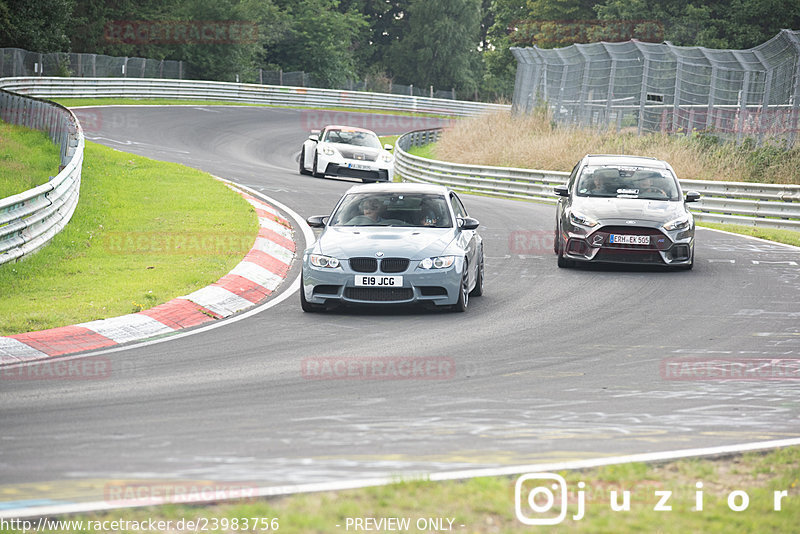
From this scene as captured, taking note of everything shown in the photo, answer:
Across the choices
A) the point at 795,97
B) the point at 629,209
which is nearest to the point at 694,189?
the point at 795,97

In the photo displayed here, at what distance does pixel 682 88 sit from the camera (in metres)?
30.3

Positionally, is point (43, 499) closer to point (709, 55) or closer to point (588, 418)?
point (588, 418)

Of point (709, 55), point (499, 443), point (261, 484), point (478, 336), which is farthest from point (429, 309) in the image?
point (709, 55)

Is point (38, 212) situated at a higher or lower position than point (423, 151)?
higher

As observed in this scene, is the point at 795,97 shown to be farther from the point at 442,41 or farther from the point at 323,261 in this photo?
the point at 442,41

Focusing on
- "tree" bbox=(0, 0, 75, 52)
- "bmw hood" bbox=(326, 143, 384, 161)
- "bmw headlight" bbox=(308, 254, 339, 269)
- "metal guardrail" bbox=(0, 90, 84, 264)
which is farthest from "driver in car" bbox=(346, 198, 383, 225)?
"tree" bbox=(0, 0, 75, 52)

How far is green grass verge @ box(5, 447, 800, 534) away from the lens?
491cm

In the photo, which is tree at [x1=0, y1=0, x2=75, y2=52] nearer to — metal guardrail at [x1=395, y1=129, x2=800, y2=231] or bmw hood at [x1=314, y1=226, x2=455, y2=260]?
metal guardrail at [x1=395, y1=129, x2=800, y2=231]

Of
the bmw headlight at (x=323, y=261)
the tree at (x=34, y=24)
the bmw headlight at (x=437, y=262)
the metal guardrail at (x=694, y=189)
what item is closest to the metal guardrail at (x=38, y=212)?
the bmw headlight at (x=323, y=261)

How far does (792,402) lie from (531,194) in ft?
70.2

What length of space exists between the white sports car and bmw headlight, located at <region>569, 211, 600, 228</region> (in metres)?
14.2

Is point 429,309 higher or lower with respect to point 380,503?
lower

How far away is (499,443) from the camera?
6477 mm

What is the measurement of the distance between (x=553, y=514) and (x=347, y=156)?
84.3 feet
